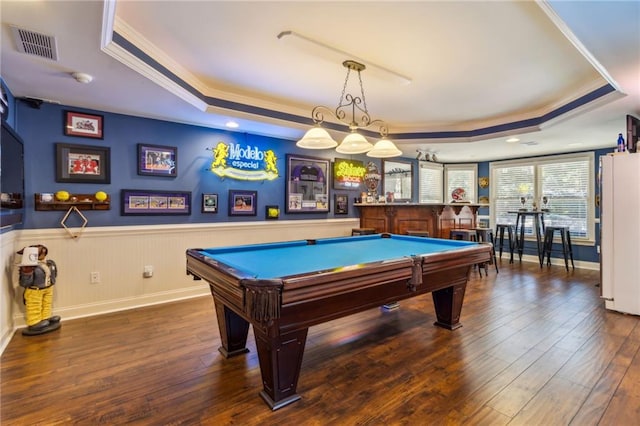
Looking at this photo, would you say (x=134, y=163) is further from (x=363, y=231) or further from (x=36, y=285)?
(x=363, y=231)

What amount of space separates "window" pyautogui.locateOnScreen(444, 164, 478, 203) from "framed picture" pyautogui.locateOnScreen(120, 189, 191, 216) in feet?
20.0

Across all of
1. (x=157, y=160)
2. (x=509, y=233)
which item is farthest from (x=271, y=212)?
(x=509, y=233)

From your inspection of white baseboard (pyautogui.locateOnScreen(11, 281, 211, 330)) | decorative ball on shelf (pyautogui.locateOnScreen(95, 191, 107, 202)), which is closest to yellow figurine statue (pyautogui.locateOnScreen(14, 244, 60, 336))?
white baseboard (pyautogui.locateOnScreen(11, 281, 211, 330))

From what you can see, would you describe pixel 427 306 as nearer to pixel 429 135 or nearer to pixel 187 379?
pixel 187 379

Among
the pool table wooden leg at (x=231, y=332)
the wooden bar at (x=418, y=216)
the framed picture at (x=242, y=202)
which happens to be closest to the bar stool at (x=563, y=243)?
the wooden bar at (x=418, y=216)

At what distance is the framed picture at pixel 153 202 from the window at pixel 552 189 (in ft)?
22.2

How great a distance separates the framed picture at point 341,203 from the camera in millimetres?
5695

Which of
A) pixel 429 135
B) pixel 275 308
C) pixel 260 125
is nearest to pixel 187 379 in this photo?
pixel 275 308

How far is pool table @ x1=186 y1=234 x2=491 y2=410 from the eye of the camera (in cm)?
174

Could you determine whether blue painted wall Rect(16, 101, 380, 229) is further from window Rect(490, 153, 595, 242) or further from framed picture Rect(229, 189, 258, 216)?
window Rect(490, 153, 595, 242)

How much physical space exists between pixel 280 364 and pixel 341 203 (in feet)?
13.3

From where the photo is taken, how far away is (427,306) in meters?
3.82

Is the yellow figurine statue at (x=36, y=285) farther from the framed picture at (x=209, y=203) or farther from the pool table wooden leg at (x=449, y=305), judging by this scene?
the pool table wooden leg at (x=449, y=305)

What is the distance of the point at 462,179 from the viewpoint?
310 inches
